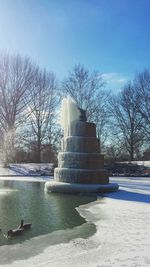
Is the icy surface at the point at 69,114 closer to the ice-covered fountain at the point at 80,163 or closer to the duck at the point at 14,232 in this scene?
the ice-covered fountain at the point at 80,163

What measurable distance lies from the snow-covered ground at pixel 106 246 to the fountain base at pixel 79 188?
5.29m

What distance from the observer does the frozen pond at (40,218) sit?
8.52m

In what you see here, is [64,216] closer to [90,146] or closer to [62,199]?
[62,199]

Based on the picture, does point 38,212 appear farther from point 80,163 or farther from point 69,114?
point 69,114

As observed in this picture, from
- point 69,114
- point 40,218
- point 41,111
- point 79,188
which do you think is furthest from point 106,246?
point 41,111

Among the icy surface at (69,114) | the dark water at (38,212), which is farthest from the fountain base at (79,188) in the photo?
the icy surface at (69,114)

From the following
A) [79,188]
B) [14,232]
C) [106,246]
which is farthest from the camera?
[79,188]

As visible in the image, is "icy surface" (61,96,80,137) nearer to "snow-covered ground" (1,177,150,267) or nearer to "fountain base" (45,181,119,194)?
"fountain base" (45,181,119,194)

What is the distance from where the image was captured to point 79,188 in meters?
18.2

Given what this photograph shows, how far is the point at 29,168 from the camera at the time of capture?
3566cm

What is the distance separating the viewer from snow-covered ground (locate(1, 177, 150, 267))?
6934 mm

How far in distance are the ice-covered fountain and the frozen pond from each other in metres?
1.55

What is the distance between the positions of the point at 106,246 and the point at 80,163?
11.2 metres

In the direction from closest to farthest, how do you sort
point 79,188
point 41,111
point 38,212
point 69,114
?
point 38,212, point 79,188, point 69,114, point 41,111
